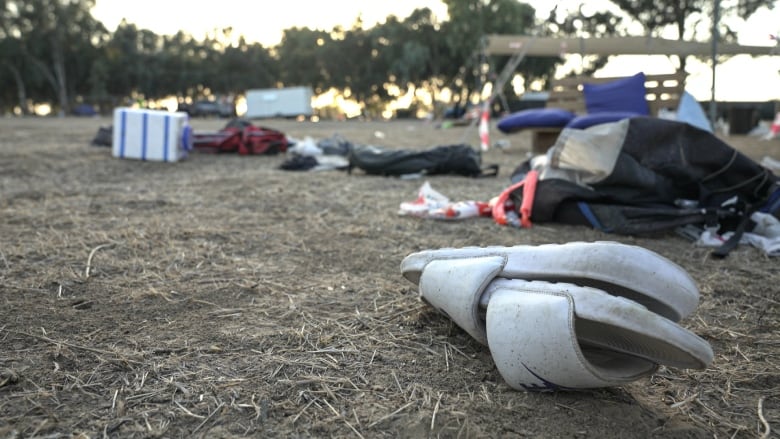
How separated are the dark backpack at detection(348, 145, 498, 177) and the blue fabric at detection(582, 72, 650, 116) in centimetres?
266

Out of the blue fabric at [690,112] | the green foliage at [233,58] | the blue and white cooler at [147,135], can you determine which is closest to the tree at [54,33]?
the green foliage at [233,58]

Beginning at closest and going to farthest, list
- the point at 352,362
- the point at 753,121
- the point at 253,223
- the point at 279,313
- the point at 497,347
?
the point at 497,347 < the point at 352,362 < the point at 279,313 < the point at 253,223 < the point at 753,121

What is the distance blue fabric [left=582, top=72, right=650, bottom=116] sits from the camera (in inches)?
312

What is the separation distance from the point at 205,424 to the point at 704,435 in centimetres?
118

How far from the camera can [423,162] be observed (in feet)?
20.4

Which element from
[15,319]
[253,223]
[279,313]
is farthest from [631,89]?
[15,319]

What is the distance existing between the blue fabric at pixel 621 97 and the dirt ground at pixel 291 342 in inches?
203

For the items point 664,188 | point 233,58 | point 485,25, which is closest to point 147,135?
point 664,188

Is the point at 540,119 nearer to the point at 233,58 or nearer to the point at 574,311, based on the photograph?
the point at 574,311

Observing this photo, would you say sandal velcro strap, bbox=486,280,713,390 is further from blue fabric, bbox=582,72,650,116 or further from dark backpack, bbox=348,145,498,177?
blue fabric, bbox=582,72,650,116

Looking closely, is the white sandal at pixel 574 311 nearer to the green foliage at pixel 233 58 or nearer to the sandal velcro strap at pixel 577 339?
the sandal velcro strap at pixel 577 339

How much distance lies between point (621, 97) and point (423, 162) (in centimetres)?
362

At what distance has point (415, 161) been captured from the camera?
20.3 feet

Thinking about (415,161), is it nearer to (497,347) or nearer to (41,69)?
(497,347)
